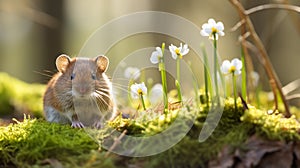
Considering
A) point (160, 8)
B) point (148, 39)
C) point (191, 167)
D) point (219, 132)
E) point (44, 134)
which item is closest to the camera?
point (191, 167)

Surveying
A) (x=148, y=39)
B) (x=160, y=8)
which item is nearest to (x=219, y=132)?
(x=160, y=8)

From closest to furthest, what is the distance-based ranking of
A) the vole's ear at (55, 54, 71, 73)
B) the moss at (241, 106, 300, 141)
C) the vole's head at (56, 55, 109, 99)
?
the moss at (241, 106, 300, 141), the vole's head at (56, 55, 109, 99), the vole's ear at (55, 54, 71, 73)

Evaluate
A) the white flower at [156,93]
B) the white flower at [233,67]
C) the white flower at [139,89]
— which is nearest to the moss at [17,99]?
the white flower at [156,93]

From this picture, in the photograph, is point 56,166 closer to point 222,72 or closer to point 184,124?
point 184,124

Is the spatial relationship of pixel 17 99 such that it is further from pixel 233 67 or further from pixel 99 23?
pixel 99 23

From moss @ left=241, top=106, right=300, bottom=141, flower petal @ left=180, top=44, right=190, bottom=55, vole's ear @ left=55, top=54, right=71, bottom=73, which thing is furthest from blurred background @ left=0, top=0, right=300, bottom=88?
moss @ left=241, top=106, right=300, bottom=141

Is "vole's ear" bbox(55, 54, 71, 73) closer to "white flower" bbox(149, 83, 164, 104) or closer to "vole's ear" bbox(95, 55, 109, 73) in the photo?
"vole's ear" bbox(95, 55, 109, 73)

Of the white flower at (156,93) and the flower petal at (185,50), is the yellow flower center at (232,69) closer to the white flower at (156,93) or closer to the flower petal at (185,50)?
the flower petal at (185,50)

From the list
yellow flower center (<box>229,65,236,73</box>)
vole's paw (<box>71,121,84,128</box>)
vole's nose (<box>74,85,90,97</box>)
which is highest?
yellow flower center (<box>229,65,236,73</box>)
